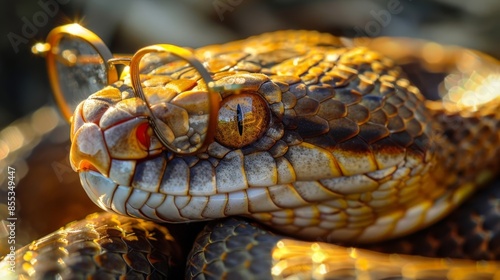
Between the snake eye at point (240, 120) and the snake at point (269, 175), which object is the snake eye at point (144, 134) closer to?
the snake at point (269, 175)

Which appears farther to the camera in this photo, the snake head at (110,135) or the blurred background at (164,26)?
the blurred background at (164,26)

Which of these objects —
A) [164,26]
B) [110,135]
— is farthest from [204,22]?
[110,135]

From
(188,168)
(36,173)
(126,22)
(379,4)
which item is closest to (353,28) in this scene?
(379,4)

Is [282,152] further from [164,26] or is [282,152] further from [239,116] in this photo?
[164,26]

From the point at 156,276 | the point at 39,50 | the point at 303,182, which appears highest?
the point at 39,50

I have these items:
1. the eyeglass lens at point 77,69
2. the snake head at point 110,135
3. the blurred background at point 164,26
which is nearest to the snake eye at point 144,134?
the snake head at point 110,135

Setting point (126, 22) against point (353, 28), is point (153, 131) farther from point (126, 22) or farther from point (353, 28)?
point (353, 28)

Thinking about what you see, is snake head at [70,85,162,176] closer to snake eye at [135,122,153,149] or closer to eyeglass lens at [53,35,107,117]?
snake eye at [135,122,153,149]
